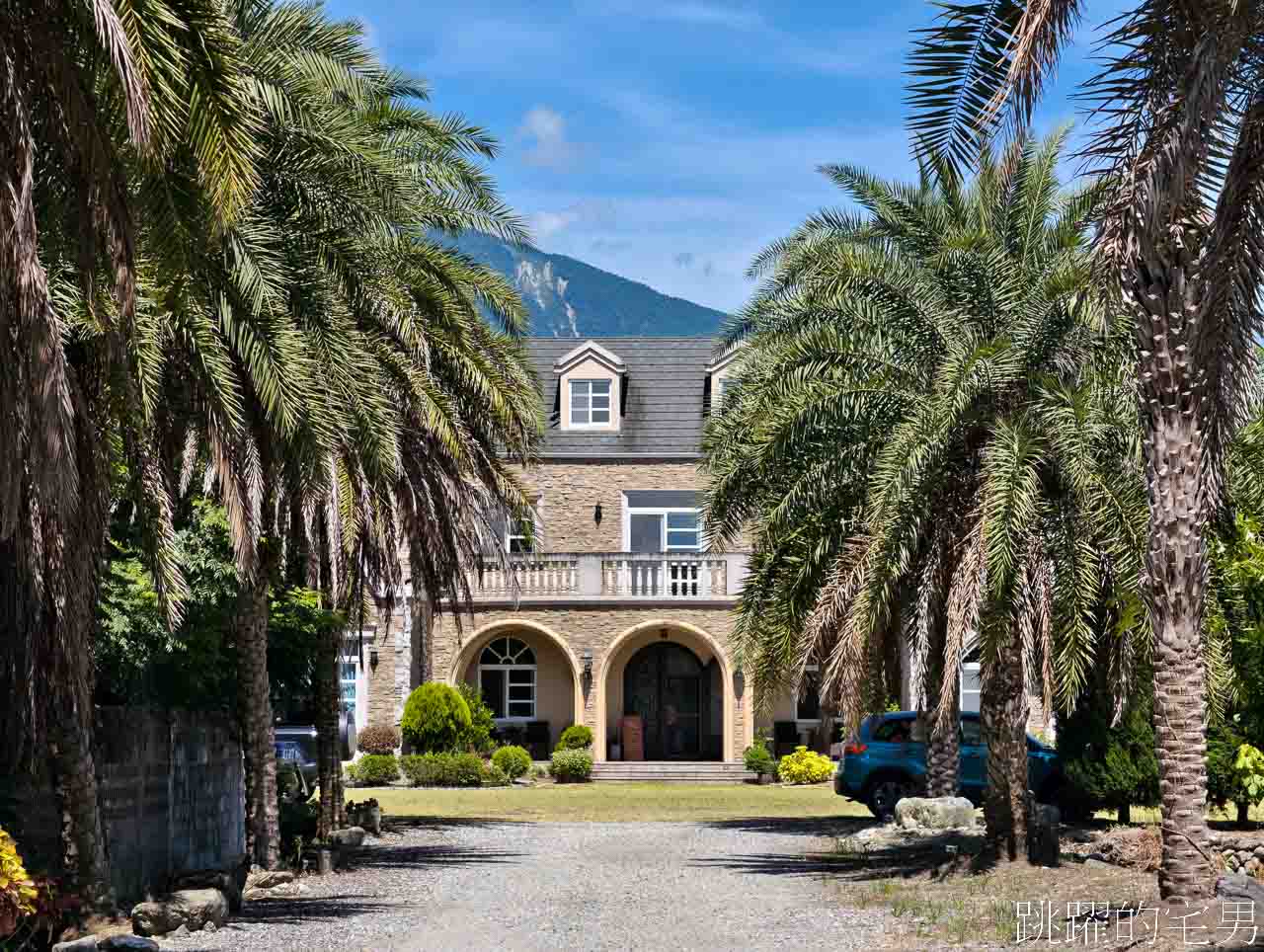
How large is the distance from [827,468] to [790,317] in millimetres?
2917

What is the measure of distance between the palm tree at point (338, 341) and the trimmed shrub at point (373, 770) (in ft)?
49.4

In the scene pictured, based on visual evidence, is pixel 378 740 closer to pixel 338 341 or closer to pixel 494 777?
pixel 494 777

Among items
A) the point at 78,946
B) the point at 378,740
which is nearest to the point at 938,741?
the point at 78,946

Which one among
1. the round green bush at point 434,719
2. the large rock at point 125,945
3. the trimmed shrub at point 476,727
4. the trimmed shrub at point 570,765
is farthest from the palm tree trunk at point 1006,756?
the trimmed shrub at point 476,727

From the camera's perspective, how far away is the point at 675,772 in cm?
3956

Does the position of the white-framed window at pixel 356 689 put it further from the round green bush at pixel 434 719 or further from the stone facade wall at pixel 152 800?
the stone facade wall at pixel 152 800

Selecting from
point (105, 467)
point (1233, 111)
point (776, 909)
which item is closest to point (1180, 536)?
point (1233, 111)

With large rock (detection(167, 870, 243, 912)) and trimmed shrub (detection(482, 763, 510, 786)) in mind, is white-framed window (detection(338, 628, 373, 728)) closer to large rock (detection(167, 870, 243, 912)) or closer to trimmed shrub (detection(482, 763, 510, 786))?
trimmed shrub (detection(482, 763, 510, 786))

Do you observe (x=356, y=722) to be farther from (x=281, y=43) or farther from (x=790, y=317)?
(x=281, y=43)

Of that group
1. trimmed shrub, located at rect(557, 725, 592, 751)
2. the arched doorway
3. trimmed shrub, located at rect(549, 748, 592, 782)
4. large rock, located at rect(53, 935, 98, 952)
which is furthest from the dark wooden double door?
large rock, located at rect(53, 935, 98, 952)

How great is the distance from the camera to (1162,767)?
42.0ft

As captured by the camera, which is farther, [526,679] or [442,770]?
[526,679]

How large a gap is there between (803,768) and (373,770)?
9175 mm

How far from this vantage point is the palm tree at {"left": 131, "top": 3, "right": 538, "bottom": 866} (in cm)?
1341
